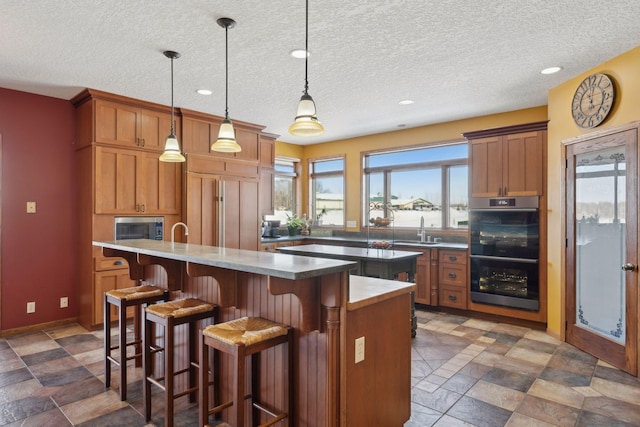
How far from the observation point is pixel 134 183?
14.9 feet

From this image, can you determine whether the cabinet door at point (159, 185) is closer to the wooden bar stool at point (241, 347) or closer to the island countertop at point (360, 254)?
the island countertop at point (360, 254)

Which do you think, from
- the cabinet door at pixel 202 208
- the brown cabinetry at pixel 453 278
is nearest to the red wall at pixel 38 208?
the cabinet door at pixel 202 208

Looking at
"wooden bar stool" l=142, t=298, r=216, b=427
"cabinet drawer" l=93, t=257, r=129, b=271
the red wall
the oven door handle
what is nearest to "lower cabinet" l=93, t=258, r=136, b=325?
"cabinet drawer" l=93, t=257, r=129, b=271

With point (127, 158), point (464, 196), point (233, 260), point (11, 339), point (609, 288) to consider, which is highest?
point (127, 158)

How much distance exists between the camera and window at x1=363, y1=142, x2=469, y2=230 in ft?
18.5

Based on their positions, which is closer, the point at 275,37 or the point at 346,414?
the point at 346,414

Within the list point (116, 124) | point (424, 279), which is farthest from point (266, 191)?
point (424, 279)

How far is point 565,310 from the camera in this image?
3.93m

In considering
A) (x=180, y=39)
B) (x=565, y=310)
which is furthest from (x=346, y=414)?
(x=565, y=310)

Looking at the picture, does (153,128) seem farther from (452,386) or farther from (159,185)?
(452,386)

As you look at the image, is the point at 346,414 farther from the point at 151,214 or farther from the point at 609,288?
the point at 151,214

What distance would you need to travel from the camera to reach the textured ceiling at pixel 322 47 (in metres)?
2.57

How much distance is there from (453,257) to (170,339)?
12.2ft

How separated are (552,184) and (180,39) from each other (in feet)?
12.8
